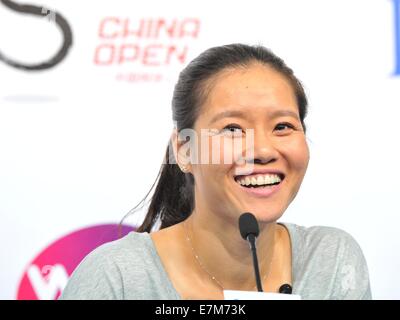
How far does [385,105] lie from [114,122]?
26.7 inches

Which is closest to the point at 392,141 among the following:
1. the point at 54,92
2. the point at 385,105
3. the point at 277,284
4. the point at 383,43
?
the point at 385,105

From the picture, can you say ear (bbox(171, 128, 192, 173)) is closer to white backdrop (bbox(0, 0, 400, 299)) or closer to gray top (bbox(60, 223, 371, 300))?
gray top (bbox(60, 223, 371, 300))

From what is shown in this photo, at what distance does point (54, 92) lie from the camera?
1.56 metres

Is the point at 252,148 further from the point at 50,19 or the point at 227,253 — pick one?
the point at 50,19

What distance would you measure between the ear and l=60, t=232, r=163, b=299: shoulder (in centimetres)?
16

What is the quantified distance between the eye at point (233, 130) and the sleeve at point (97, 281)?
0.93ft

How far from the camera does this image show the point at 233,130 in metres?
1.01

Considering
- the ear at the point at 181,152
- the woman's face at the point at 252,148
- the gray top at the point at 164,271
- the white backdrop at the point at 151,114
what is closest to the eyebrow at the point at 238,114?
the woman's face at the point at 252,148

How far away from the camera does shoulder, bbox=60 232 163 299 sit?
101 cm

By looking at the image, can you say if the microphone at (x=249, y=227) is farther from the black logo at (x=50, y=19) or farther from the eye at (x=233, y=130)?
the black logo at (x=50, y=19)

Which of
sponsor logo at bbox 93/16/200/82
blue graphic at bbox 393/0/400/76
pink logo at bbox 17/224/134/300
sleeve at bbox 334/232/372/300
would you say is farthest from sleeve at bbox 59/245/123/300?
blue graphic at bbox 393/0/400/76

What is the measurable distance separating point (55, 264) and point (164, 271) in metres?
0.57

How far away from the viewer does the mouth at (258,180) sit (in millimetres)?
1003
